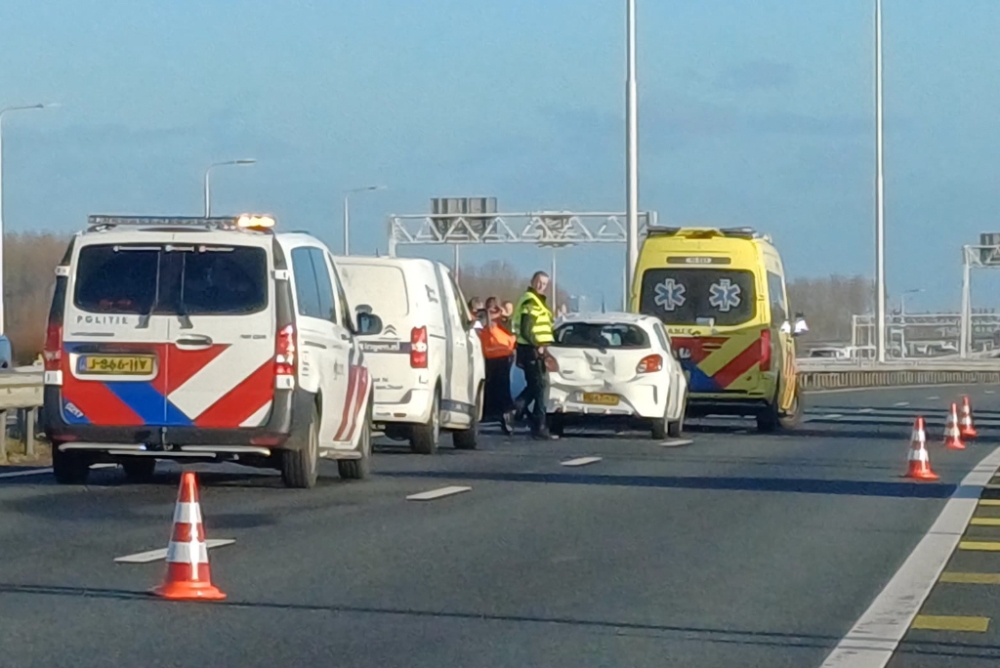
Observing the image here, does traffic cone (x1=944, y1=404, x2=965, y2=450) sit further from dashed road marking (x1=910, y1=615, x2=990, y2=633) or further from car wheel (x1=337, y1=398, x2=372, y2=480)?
dashed road marking (x1=910, y1=615, x2=990, y2=633)

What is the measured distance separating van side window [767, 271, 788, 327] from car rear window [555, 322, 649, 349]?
392 cm

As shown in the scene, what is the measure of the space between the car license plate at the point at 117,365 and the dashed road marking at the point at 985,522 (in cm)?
597

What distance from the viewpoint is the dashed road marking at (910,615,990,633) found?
973 cm

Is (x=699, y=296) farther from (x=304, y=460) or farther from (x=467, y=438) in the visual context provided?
(x=304, y=460)

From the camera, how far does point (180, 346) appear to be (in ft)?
51.3

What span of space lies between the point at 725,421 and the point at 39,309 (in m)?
37.4

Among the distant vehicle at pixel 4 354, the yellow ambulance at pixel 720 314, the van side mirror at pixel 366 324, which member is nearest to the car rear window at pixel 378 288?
the van side mirror at pixel 366 324

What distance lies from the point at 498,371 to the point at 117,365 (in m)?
11.6

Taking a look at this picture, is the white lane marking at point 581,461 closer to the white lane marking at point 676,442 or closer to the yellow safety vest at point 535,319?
the white lane marking at point 676,442

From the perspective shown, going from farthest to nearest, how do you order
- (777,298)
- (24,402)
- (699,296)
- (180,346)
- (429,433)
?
(777,298), (699,296), (429,433), (24,402), (180,346)

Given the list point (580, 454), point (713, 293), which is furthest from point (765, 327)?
point (580, 454)

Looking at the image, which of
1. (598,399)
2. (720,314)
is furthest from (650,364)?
(720,314)

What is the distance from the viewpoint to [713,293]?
2945 centimetres

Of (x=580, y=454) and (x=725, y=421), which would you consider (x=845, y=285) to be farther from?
(x=580, y=454)
